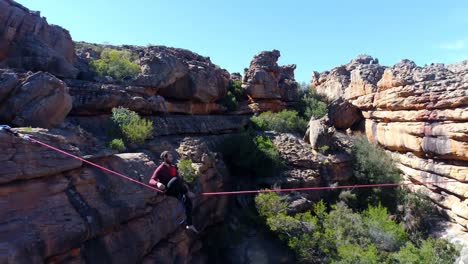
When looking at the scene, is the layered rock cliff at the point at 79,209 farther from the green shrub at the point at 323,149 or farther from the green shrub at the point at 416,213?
the green shrub at the point at 416,213

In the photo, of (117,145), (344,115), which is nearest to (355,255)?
(117,145)

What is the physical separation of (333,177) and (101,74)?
1510 centimetres

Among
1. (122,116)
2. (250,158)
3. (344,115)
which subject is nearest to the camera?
(122,116)

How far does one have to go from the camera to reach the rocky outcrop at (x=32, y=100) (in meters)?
10.8

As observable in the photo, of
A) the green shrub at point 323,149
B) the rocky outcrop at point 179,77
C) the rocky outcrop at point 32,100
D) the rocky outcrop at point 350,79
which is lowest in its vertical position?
the green shrub at point 323,149

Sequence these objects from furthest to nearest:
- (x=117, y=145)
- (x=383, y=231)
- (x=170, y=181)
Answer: (x=383, y=231) < (x=117, y=145) < (x=170, y=181)

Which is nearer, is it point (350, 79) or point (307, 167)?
point (307, 167)

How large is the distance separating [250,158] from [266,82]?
35.8ft

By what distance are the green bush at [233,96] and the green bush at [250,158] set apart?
637 centimetres

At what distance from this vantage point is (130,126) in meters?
15.9

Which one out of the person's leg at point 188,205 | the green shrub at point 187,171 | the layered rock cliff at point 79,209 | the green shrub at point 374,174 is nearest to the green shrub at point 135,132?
the green shrub at point 187,171

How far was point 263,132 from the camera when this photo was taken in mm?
24781

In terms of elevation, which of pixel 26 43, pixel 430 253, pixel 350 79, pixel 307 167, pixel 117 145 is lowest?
pixel 430 253

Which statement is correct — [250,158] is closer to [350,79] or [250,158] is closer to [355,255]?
[355,255]
